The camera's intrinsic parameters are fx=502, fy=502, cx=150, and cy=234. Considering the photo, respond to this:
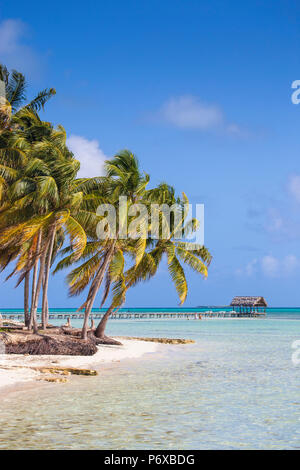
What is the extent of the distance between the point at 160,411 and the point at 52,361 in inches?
339

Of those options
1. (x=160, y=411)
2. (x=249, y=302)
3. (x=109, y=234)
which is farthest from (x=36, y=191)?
(x=249, y=302)

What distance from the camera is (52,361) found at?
1822 centimetres

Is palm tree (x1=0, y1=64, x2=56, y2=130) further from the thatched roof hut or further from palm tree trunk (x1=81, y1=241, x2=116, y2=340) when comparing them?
the thatched roof hut

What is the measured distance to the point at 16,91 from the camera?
20.7 metres

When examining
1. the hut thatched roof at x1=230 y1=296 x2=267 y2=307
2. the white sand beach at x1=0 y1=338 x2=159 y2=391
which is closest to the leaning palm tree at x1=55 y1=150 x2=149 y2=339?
the white sand beach at x1=0 y1=338 x2=159 y2=391

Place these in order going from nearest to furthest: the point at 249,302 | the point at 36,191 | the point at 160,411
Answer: the point at 160,411 → the point at 36,191 → the point at 249,302

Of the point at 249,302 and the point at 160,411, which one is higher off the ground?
the point at 249,302

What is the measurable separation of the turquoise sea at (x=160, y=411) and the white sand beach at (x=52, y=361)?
1.15 metres

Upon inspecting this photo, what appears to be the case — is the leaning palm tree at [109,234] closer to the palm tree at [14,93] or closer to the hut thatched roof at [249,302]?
the palm tree at [14,93]

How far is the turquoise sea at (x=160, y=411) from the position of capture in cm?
823

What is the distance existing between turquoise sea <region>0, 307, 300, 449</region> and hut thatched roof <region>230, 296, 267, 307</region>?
2524 inches

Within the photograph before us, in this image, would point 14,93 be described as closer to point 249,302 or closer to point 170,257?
point 170,257

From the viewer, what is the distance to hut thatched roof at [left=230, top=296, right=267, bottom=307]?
80688 millimetres
